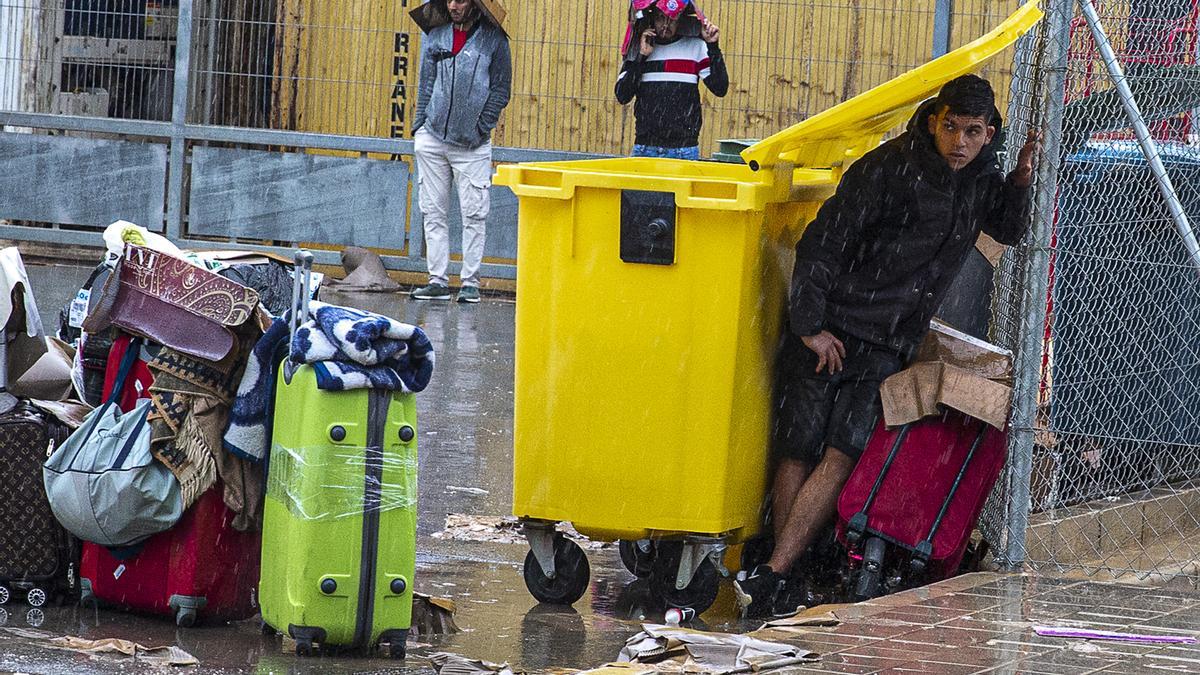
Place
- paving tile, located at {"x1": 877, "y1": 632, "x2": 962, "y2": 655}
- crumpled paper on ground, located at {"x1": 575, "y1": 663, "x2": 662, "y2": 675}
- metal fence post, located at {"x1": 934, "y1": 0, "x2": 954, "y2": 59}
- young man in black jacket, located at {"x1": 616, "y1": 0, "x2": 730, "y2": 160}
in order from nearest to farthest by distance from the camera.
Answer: crumpled paper on ground, located at {"x1": 575, "y1": 663, "x2": 662, "y2": 675}, paving tile, located at {"x1": 877, "y1": 632, "x2": 962, "y2": 655}, young man in black jacket, located at {"x1": 616, "y1": 0, "x2": 730, "y2": 160}, metal fence post, located at {"x1": 934, "y1": 0, "x2": 954, "y2": 59}

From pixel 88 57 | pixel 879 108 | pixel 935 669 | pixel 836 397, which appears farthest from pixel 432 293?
pixel 935 669

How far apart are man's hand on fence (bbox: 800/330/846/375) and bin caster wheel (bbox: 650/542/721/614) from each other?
0.69 m

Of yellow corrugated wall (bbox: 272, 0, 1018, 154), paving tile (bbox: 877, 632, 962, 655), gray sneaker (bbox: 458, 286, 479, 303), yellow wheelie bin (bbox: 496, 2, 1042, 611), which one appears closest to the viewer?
paving tile (bbox: 877, 632, 962, 655)

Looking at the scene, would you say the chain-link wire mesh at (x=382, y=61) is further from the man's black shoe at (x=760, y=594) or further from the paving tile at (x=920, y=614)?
the paving tile at (x=920, y=614)

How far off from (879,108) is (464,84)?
24.1 ft

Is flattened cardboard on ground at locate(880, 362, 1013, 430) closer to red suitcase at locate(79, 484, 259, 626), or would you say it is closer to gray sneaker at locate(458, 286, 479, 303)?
red suitcase at locate(79, 484, 259, 626)

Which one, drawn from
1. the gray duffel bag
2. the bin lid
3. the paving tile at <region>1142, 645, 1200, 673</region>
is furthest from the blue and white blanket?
the paving tile at <region>1142, 645, 1200, 673</region>

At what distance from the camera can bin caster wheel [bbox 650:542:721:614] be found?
17.3ft

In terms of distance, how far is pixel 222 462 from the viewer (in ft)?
15.3

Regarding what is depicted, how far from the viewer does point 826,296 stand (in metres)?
5.36

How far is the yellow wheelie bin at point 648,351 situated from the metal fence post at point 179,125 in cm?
880

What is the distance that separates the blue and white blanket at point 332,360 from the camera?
4426mm

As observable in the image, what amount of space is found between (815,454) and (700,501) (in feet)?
1.66

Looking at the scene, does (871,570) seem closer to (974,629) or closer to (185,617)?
(974,629)
